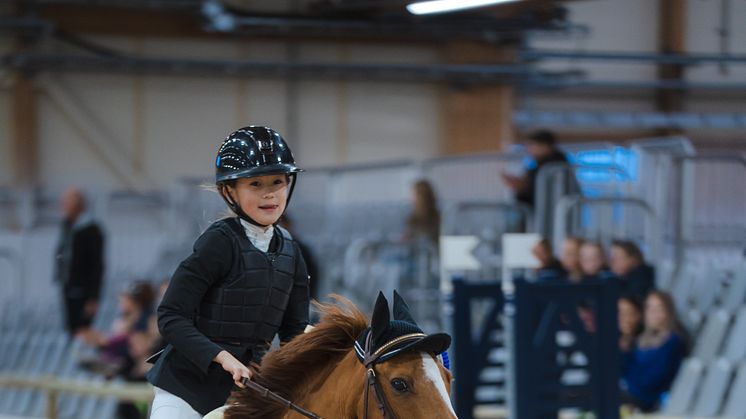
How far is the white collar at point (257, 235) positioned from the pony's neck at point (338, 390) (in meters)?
0.43

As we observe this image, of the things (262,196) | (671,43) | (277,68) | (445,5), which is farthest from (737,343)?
(671,43)

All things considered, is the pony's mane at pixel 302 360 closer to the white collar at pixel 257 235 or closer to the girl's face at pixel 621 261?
the white collar at pixel 257 235

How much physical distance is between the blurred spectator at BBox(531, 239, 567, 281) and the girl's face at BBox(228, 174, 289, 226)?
463cm

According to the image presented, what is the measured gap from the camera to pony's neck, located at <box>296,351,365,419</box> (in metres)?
2.88

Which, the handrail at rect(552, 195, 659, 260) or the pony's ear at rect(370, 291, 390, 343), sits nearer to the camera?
the pony's ear at rect(370, 291, 390, 343)

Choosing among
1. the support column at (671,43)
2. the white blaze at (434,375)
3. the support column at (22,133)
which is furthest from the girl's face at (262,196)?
the support column at (671,43)

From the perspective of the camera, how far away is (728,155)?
7953mm

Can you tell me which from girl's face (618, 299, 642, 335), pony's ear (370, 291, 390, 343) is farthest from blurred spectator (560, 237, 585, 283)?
pony's ear (370, 291, 390, 343)

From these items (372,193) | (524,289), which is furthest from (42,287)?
(524,289)

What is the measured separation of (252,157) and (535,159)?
602 centimetres

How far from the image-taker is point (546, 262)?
304 inches

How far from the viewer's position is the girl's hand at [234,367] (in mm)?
3020

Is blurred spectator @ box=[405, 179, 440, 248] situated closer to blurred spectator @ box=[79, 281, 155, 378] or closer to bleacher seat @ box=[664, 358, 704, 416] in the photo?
blurred spectator @ box=[79, 281, 155, 378]

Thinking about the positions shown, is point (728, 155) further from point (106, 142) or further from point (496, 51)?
point (106, 142)
